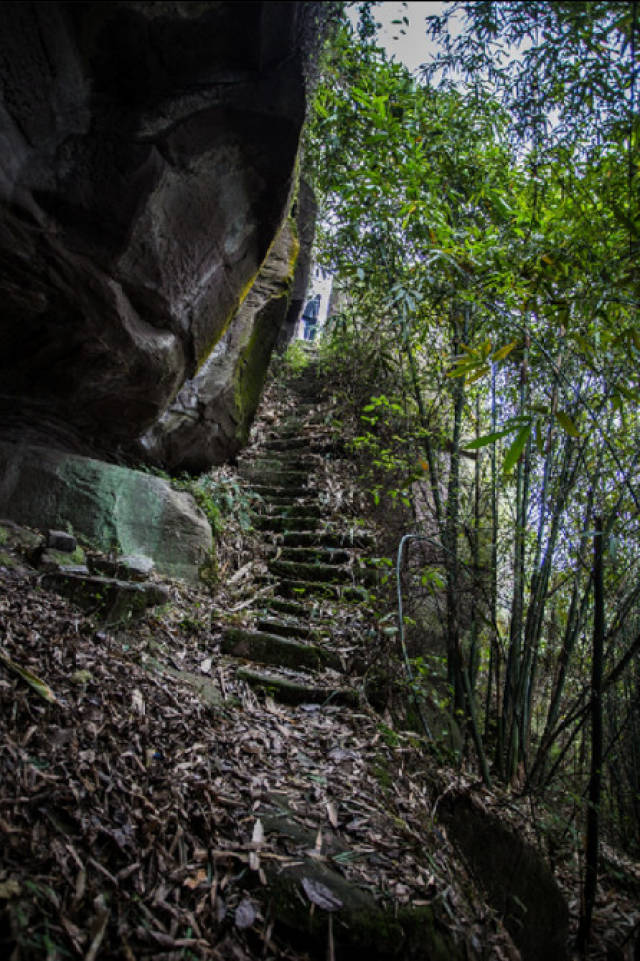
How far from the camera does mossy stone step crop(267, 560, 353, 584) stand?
4.16 meters

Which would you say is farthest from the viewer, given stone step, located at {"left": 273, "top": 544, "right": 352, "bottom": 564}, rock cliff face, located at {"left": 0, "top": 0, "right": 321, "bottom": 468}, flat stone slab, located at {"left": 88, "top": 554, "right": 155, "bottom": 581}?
stone step, located at {"left": 273, "top": 544, "right": 352, "bottom": 564}

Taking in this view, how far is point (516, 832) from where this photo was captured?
7.99ft

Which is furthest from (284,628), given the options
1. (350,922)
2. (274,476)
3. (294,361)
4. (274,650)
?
(294,361)

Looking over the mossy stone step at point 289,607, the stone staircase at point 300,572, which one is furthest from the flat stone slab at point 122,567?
the mossy stone step at point 289,607

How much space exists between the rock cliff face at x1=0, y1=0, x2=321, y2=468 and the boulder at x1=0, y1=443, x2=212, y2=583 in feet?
1.05

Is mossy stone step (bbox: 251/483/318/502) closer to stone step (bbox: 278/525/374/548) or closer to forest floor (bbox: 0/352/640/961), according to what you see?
stone step (bbox: 278/525/374/548)

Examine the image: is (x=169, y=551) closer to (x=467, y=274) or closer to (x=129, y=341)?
(x=129, y=341)

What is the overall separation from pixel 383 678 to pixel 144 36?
353cm

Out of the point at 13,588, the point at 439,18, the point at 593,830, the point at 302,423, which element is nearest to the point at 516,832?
the point at 593,830

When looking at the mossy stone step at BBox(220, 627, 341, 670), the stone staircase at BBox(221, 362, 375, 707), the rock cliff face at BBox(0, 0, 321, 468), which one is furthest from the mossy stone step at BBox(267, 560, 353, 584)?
the rock cliff face at BBox(0, 0, 321, 468)

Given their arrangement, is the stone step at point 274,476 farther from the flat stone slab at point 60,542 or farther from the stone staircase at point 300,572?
the flat stone slab at point 60,542

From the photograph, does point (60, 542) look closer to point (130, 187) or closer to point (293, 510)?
point (130, 187)

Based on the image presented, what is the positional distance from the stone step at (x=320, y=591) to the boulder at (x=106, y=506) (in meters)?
0.75

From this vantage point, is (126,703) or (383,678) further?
(383,678)
